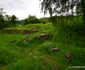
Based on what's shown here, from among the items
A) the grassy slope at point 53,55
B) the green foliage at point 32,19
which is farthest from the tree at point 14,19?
the grassy slope at point 53,55

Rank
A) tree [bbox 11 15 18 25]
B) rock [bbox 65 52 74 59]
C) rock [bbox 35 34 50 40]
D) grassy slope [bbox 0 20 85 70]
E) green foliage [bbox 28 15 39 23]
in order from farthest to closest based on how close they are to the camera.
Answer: tree [bbox 11 15 18 25]
green foliage [bbox 28 15 39 23]
rock [bbox 35 34 50 40]
rock [bbox 65 52 74 59]
grassy slope [bbox 0 20 85 70]

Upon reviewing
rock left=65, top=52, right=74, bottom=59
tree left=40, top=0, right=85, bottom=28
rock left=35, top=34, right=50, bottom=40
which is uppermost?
tree left=40, top=0, right=85, bottom=28

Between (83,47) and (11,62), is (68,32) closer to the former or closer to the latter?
(83,47)

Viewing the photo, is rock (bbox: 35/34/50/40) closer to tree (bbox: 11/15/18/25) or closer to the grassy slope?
the grassy slope

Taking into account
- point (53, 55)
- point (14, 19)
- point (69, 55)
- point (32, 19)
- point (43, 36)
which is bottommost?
point (53, 55)

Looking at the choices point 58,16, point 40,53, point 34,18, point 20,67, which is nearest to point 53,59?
point 40,53

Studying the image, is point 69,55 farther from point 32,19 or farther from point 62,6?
point 32,19

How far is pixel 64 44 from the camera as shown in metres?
22.2

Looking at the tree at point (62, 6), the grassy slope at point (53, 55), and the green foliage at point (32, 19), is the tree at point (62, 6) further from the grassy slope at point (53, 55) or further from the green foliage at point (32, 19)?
the green foliage at point (32, 19)

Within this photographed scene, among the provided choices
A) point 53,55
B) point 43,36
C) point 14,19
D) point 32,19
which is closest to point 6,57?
point 53,55

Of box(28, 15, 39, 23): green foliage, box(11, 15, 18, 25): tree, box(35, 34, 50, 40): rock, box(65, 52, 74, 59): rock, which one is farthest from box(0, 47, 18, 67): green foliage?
box(11, 15, 18, 25): tree

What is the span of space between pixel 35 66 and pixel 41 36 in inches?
485

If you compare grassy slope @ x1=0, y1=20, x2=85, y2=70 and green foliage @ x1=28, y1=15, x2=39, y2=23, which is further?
green foliage @ x1=28, y1=15, x2=39, y2=23

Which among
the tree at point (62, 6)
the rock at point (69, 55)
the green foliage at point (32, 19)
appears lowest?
the rock at point (69, 55)
